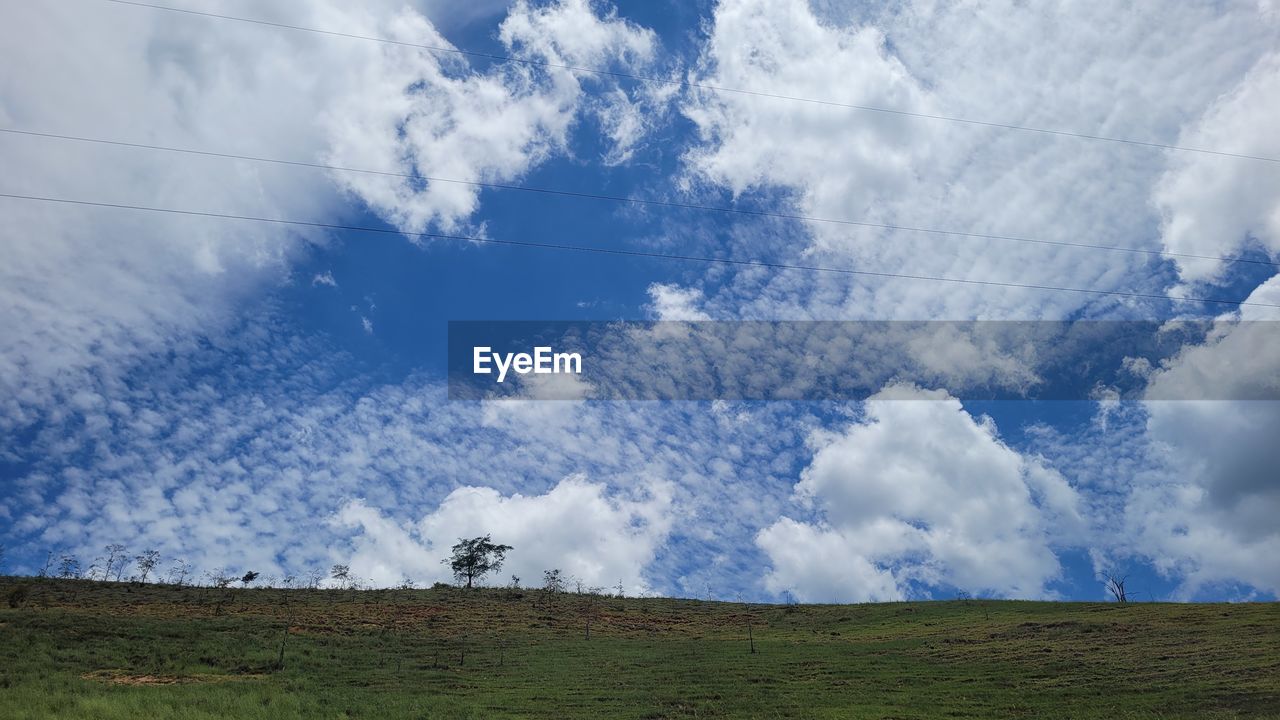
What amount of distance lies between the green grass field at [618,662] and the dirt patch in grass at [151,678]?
0.16m

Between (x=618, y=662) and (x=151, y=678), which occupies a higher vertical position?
(x=151, y=678)

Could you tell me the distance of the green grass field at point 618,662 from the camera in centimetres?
3622

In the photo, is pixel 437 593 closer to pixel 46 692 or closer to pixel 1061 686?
pixel 46 692

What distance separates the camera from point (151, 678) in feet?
139

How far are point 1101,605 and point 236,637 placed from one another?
79.2 metres

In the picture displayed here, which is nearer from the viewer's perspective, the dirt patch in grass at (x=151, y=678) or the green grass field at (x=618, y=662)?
the green grass field at (x=618, y=662)

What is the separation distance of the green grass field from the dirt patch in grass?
16 cm

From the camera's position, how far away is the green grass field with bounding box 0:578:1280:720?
119ft

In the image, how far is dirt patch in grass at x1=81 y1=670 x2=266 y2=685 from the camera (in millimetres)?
40844

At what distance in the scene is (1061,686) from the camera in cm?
3944

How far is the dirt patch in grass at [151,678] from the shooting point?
134ft

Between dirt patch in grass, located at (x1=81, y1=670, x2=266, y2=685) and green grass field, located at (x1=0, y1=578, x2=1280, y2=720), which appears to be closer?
green grass field, located at (x1=0, y1=578, x2=1280, y2=720)

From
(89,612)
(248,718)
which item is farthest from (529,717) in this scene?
(89,612)

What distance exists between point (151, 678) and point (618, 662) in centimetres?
2815
